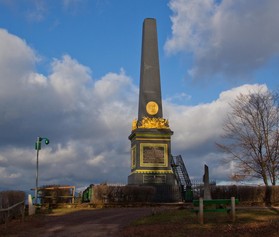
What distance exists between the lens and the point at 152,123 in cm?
3066

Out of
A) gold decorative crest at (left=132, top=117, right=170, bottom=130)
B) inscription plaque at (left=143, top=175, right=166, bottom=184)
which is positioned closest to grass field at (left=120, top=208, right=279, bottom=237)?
inscription plaque at (left=143, top=175, right=166, bottom=184)

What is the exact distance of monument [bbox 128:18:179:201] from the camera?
2953 cm

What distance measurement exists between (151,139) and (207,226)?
17.6 m

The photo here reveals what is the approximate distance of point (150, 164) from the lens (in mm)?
29750

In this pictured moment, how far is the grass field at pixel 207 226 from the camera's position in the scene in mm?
11406

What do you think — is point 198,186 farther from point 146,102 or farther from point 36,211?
point 36,211

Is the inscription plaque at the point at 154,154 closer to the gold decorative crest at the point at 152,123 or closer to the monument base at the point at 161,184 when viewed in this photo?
the monument base at the point at 161,184

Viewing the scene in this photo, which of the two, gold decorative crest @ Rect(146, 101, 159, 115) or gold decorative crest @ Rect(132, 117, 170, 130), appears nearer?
gold decorative crest @ Rect(132, 117, 170, 130)

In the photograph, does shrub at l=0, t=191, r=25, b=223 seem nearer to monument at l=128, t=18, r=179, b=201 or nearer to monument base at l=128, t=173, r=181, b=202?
monument base at l=128, t=173, r=181, b=202

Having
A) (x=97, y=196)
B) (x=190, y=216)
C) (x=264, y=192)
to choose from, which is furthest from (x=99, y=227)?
(x=264, y=192)

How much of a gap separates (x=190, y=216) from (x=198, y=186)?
13.5 m

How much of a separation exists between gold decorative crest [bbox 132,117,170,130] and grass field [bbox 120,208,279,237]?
15.5m

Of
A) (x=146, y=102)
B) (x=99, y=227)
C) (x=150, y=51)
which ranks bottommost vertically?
(x=99, y=227)

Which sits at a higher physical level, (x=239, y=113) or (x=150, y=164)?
(x=239, y=113)
